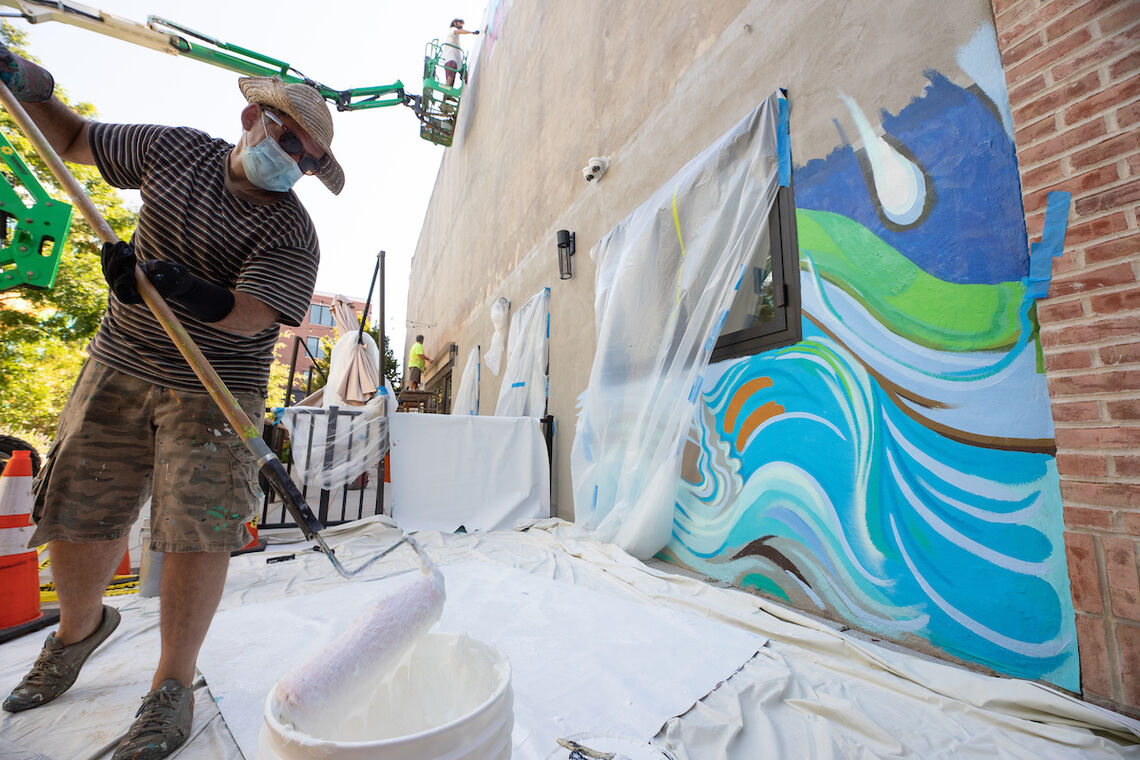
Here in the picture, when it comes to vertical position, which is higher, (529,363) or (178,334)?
(529,363)

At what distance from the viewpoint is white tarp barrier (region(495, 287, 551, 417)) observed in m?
4.34

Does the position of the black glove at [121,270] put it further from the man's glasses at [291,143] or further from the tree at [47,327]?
the tree at [47,327]

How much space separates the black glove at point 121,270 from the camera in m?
1.06

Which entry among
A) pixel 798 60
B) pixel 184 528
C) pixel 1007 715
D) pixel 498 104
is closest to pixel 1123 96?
pixel 798 60

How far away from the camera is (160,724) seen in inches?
38.4

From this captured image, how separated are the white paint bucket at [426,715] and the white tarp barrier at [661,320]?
160cm

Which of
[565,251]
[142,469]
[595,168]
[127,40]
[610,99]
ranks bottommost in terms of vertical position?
[142,469]

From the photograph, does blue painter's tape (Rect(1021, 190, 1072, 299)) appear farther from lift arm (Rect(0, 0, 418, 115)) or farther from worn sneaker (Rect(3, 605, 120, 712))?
lift arm (Rect(0, 0, 418, 115))

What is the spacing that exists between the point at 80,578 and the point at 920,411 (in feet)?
7.43

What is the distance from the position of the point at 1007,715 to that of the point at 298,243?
1.99 metres

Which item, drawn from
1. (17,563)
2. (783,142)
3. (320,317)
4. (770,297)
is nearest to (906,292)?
(770,297)

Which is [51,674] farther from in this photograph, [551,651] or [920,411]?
[920,411]

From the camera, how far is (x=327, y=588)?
2.14m

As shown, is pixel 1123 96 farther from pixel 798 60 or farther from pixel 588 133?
pixel 588 133
